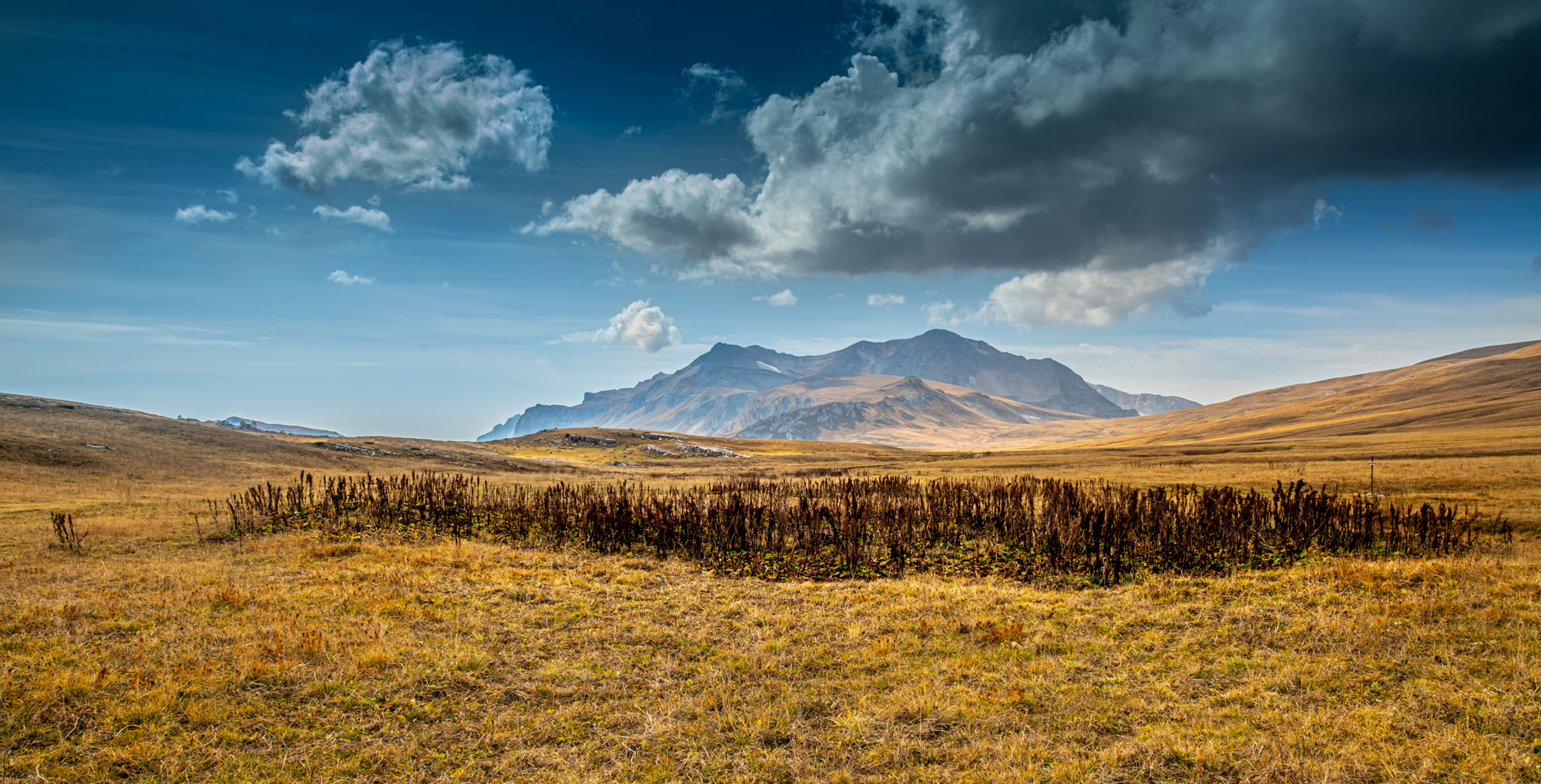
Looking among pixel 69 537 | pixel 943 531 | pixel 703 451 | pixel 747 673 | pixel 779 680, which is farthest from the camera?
pixel 703 451

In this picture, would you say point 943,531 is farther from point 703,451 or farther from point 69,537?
point 703,451

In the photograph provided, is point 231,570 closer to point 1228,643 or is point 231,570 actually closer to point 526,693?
point 526,693

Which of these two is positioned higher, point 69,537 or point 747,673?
point 69,537

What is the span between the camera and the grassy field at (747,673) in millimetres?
6402

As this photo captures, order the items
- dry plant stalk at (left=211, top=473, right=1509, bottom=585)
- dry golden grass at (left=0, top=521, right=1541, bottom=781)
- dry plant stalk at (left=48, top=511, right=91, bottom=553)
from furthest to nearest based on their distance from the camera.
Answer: dry plant stalk at (left=48, top=511, right=91, bottom=553), dry plant stalk at (left=211, top=473, right=1509, bottom=585), dry golden grass at (left=0, top=521, right=1541, bottom=781)

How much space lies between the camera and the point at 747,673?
28.9 feet

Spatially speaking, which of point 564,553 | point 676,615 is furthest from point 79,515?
point 676,615

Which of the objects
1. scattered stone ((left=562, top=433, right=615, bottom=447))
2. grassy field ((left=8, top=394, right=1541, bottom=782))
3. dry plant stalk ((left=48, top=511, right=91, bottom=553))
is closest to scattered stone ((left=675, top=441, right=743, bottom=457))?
scattered stone ((left=562, top=433, right=615, bottom=447))

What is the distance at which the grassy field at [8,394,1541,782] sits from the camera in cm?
640

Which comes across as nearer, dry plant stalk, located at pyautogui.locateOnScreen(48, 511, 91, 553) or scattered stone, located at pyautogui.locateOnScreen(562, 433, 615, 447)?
dry plant stalk, located at pyautogui.locateOnScreen(48, 511, 91, 553)

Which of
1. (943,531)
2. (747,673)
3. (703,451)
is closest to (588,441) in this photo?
(703,451)

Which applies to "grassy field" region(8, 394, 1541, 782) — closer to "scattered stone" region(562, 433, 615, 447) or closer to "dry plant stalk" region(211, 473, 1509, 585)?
"dry plant stalk" region(211, 473, 1509, 585)

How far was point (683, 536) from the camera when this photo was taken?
1844 cm

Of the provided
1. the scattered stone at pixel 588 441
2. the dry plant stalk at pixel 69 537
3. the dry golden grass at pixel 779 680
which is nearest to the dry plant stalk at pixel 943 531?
the dry golden grass at pixel 779 680
